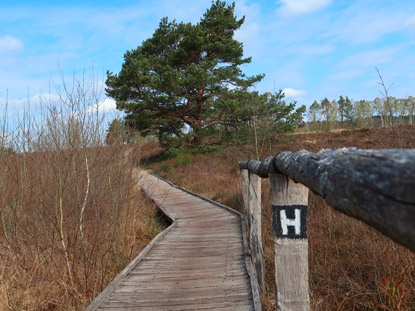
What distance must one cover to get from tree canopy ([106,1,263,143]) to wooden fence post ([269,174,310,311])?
51.5 feet

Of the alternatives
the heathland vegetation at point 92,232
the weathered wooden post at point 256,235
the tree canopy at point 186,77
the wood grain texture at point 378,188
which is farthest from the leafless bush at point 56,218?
the tree canopy at point 186,77

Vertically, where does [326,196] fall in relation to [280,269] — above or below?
above

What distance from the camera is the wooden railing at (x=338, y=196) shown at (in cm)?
69

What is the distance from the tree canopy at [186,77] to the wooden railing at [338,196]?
15715mm

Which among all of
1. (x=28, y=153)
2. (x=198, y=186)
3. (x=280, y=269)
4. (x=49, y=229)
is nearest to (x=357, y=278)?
(x=280, y=269)

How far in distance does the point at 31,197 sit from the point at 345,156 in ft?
14.0

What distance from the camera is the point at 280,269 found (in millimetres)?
2064

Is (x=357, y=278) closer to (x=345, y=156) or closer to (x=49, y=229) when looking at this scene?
(x=345, y=156)

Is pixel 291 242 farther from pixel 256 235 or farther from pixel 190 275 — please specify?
pixel 190 275

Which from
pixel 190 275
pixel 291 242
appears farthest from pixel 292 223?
pixel 190 275

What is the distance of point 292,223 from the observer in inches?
78.2

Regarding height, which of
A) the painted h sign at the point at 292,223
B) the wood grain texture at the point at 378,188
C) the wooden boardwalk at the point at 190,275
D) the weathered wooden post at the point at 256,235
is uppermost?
the wood grain texture at the point at 378,188

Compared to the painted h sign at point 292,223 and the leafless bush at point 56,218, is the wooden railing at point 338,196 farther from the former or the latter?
the leafless bush at point 56,218

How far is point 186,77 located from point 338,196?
715 inches
